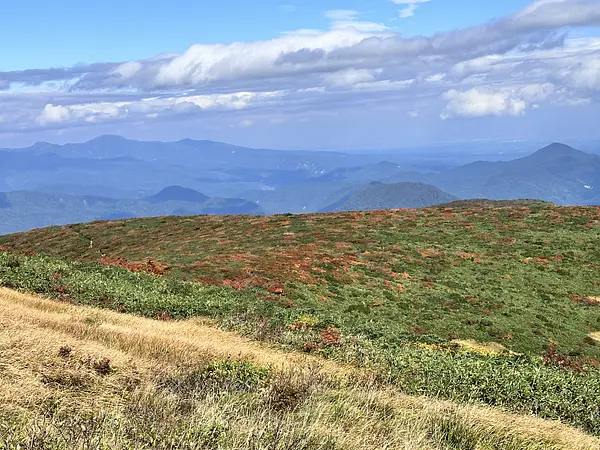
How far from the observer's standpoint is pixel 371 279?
38500 millimetres

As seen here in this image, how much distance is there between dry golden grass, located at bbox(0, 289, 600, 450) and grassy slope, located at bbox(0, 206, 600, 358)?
35.1 ft

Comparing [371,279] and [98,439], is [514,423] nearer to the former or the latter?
[98,439]

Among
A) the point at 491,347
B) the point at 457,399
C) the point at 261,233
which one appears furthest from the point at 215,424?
the point at 261,233

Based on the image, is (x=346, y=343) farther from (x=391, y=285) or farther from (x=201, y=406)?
(x=391, y=285)

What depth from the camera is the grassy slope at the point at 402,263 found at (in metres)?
32.0

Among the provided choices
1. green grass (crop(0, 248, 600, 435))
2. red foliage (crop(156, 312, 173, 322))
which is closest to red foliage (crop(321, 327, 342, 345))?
green grass (crop(0, 248, 600, 435))

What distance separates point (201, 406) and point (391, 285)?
30.9 m

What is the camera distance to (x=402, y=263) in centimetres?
4294

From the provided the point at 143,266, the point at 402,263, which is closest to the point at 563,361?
the point at 402,263

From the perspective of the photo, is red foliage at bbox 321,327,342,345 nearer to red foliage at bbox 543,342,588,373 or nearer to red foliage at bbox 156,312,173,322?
red foliage at bbox 156,312,173,322

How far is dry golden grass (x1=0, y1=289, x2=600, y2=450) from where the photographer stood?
745 centimetres

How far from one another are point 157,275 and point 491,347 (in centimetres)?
2200

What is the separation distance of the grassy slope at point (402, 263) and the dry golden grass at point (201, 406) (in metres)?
10.7

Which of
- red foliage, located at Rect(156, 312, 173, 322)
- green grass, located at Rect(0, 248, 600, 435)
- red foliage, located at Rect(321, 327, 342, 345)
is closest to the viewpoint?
green grass, located at Rect(0, 248, 600, 435)
